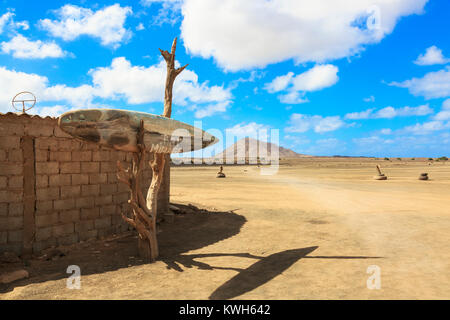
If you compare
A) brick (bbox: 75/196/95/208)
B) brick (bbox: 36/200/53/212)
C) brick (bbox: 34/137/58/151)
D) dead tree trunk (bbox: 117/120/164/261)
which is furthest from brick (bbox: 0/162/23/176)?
dead tree trunk (bbox: 117/120/164/261)

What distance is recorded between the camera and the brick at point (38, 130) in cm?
798

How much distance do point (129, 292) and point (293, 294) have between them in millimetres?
2960

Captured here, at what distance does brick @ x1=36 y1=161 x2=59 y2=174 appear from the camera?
809cm

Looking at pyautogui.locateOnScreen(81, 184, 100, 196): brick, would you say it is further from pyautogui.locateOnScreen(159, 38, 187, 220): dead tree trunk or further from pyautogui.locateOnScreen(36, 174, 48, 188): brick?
pyautogui.locateOnScreen(159, 38, 187, 220): dead tree trunk

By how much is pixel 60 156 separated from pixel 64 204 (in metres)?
1.33

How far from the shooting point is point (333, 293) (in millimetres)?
5453

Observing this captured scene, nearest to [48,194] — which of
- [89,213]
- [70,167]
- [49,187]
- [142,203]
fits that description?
[49,187]

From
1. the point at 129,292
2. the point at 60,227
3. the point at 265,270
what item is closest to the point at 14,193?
the point at 60,227

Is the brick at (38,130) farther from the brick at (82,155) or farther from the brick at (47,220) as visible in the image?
the brick at (47,220)

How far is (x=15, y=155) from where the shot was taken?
775 centimetres

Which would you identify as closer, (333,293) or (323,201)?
(333,293)
